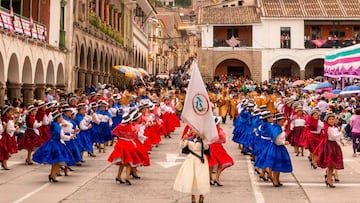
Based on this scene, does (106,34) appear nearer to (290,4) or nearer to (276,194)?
(290,4)

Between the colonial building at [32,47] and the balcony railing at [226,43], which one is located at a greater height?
the balcony railing at [226,43]

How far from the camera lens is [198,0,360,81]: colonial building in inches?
2371

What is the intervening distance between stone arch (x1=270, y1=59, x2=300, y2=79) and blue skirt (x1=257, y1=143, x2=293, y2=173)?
1921 inches

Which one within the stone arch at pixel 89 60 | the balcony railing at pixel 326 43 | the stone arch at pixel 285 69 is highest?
the balcony railing at pixel 326 43

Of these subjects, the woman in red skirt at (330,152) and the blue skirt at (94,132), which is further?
the blue skirt at (94,132)

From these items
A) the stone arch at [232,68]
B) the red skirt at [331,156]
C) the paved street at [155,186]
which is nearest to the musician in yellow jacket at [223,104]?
the paved street at [155,186]

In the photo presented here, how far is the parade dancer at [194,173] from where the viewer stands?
1113 cm

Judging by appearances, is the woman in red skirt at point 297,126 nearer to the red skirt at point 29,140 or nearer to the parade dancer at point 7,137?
the red skirt at point 29,140

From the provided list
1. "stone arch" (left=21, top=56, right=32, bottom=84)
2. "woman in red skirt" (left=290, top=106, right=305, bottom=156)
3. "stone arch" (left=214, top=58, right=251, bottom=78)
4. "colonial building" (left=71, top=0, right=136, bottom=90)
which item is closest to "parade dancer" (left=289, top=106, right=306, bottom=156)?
"woman in red skirt" (left=290, top=106, right=305, bottom=156)

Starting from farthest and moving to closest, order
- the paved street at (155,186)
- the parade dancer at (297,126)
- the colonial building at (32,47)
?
the colonial building at (32,47), the parade dancer at (297,126), the paved street at (155,186)

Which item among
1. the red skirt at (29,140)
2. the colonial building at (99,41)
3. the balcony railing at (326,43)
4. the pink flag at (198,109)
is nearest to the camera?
the pink flag at (198,109)

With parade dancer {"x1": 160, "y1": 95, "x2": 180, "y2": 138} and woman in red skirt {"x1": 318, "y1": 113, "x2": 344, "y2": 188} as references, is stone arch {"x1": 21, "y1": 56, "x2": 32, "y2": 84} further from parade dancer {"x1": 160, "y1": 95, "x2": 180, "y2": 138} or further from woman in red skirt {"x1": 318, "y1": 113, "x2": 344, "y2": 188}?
woman in red skirt {"x1": 318, "y1": 113, "x2": 344, "y2": 188}

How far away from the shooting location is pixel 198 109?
1103 cm

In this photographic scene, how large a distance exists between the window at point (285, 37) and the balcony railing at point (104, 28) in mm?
14905
